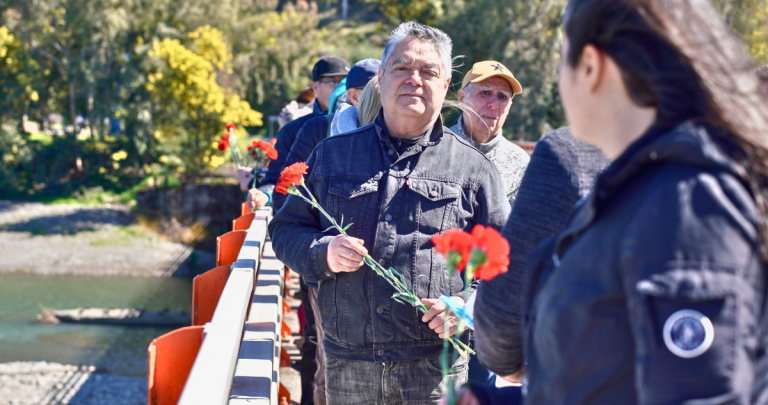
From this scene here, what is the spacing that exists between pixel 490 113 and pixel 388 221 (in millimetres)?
1471

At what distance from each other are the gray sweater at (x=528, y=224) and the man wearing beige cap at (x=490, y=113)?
1.97 meters

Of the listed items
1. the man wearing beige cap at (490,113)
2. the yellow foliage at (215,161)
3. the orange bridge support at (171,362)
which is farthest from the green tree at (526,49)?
the orange bridge support at (171,362)

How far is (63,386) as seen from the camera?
11.9 metres

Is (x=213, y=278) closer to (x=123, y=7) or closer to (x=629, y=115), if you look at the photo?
(x=629, y=115)

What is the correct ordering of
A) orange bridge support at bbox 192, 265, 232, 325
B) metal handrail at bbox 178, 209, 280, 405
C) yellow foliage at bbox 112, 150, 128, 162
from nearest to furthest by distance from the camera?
metal handrail at bbox 178, 209, 280, 405 → orange bridge support at bbox 192, 265, 232, 325 → yellow foliage at bbox 112, 150, 128, 162

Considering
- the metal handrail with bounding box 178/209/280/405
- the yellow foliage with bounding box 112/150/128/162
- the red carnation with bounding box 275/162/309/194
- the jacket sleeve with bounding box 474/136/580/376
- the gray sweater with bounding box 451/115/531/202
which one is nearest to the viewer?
the jacket sleeve with bounding box 474/136/580/376

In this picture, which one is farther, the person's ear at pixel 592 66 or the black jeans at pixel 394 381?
the black jeans at pixel 394 381

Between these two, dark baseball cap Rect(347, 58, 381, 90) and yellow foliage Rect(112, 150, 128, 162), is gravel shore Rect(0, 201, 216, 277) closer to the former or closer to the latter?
yellow foliage Rect(112, 150, 128, 162)

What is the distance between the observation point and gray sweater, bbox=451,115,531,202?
130 inches

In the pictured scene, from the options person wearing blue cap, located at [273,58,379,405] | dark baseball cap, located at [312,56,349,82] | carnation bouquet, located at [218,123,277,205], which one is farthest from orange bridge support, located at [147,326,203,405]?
dark baseball cap, located at [312,56,349,82]

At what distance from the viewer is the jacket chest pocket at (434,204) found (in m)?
2.37

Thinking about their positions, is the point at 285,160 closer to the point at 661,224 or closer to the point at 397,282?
the point at 397,282

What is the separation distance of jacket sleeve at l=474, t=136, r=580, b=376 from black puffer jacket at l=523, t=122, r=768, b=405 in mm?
303

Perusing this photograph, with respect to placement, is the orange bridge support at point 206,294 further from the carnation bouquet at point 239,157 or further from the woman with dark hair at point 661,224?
the woman with dark hair at point 661,224
